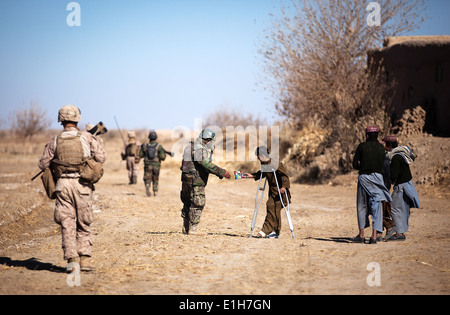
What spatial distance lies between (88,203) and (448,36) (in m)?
16.7

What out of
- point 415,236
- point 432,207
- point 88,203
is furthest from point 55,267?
point 432,207

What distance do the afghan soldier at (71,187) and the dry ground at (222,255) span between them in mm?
420

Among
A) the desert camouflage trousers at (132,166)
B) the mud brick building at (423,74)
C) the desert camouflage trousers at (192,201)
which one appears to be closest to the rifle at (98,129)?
the desert camouflage trousers at (192,201)

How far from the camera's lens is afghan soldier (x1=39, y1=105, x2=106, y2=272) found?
6801mm

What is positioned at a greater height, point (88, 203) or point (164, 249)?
point (88, 203)

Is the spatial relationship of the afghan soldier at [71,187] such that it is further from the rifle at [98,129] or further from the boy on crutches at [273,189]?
the boy on crutches at [273,189]

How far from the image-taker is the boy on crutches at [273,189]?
9.36 meters

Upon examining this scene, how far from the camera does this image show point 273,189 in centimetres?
948

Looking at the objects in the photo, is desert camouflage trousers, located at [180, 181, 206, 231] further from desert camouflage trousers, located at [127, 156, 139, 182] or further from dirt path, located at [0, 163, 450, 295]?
desert camouflage trousers, located at [127, 156, 139, 182]

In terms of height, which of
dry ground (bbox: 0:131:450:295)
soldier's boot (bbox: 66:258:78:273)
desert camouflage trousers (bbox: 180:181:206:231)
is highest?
desert camouflage trousers (bbox: 180:181:206:231)

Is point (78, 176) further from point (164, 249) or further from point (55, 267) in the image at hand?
point (164, 249)

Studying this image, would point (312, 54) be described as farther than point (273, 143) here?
No

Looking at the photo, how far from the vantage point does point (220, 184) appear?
970 inches

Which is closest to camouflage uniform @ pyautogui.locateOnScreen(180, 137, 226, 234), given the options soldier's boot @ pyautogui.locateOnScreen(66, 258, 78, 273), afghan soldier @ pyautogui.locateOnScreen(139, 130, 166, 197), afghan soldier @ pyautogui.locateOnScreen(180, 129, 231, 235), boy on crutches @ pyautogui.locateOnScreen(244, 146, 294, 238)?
afghan soldier @ pyautogui.locateOnScreen(180, 129, 231, 235)
